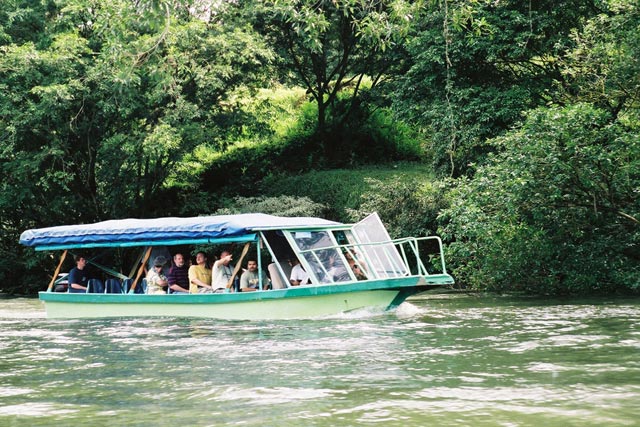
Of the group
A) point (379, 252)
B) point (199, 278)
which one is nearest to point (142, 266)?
point (199, 278)

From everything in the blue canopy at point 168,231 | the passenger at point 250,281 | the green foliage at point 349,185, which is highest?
the green foliage at point 349,185

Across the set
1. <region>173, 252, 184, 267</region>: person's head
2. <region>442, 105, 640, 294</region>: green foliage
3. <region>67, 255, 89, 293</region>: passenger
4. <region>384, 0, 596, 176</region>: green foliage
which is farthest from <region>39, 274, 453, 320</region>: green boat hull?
<region>384, 0, 596, 176</region>: green foliage

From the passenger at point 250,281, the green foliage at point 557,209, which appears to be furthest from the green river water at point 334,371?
the green foliage at point 557,209

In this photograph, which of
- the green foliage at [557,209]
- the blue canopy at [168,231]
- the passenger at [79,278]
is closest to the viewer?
the blue canopy at [168,231]

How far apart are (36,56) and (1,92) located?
162 cm

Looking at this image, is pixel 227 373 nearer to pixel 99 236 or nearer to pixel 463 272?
pixel 99 236

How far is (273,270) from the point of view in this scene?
16781 mm

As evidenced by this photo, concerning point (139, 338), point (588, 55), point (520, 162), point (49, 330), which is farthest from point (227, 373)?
point (588, 55)

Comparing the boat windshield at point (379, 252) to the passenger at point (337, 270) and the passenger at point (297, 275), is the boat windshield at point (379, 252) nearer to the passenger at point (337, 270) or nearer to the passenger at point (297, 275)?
the passenger at point (337, 270)

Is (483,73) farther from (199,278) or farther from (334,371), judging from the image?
(334,371)

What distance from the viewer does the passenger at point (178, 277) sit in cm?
1791

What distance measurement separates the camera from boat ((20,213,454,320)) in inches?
631

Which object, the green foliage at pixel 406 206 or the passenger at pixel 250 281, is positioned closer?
the passenger at pixel 250 281

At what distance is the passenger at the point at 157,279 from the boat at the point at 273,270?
241 mm
